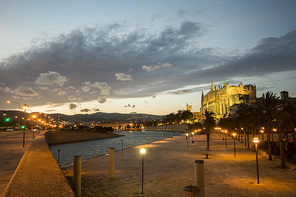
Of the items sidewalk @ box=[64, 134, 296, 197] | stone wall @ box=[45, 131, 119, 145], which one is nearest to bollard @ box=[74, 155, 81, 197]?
sidewalk @ box=[64, 134, 296, 197]

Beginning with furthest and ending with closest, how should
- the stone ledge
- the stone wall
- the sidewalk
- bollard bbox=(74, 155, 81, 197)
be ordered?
1. the stone wall
2. the sidewalk
3. bollard bbox=(74, 155, 81, 197)
4. the stone ledge

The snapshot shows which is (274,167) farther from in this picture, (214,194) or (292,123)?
(292,123)

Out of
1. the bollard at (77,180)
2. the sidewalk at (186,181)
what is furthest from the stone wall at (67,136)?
the bollard at (77,180)

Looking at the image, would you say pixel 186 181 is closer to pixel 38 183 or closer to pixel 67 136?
pixel 38 183

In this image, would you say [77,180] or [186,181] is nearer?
[77,180]

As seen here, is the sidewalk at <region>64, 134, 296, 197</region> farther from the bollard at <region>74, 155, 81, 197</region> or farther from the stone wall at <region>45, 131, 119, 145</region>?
the stone wall at <region>45, 131, 119, 145</region>

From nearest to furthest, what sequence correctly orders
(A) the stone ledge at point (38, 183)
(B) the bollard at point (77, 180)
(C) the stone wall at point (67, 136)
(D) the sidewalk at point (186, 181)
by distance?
(A) the stone ledge at point (38, 183) → (B) the bollard at point (77, 180) → (D) the sidewalk at point (186, 181) → (C) the stone wall at point (67, 136)

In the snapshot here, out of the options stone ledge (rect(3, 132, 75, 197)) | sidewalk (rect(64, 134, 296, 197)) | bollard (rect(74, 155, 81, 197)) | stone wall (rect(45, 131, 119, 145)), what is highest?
stone ledge (rect(3, 132, 75, 197))

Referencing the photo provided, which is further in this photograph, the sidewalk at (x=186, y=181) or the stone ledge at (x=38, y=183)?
the sidewalk at (x=186, y=181)

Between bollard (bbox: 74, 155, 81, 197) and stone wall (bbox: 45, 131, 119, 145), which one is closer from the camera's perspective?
bollard (bbox: 74, 155, 81, 197)

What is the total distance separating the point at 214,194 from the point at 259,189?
3.29 m

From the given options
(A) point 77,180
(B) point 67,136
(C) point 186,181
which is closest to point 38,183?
(A) point 77,180

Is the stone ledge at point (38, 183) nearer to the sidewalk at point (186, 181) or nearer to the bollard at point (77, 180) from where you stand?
the bollard at point (77, 180)

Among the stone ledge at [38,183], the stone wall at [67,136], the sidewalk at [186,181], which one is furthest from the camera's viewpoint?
the stone wall at [67,136]
